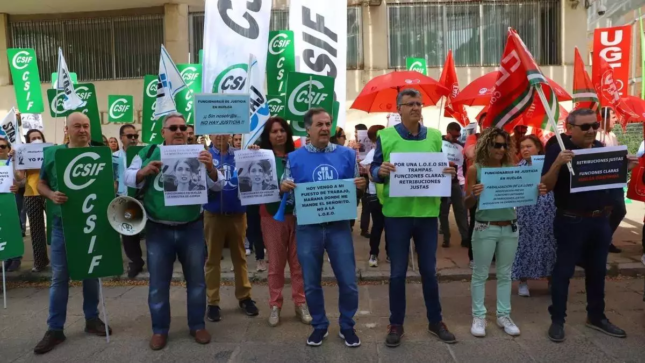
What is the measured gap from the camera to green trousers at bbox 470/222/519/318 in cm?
446

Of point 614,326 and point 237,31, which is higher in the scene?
point 237,31

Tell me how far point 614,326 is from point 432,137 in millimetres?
2329

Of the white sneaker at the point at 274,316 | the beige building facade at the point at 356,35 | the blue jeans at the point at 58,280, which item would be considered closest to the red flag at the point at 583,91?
the white sneaker at the point at 274,316

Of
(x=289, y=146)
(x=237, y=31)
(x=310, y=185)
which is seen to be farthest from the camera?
(x=237, y=31)

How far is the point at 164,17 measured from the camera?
48.4ft

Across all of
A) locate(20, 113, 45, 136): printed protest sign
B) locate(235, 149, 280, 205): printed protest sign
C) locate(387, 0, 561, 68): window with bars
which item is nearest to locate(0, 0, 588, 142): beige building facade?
locate(387, 0, 561, 68): window with bars

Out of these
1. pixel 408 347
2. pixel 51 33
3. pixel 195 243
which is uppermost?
pixel 51 33

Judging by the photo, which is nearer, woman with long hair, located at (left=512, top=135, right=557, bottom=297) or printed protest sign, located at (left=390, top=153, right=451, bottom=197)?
printed protest sign, located at (left=390, top=153, right=451, bottom=197)

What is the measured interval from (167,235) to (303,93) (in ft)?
8.56

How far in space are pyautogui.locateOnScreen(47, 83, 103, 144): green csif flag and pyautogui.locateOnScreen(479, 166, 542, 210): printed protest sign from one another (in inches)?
147

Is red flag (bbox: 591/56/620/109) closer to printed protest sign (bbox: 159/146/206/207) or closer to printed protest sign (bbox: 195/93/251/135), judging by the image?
printed protest sign (bbox: 195/93/251/135)

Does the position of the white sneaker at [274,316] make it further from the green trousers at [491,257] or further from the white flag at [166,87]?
the white flag at [166,87]

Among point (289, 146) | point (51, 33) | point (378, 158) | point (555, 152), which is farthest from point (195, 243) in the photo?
point (51, 33)

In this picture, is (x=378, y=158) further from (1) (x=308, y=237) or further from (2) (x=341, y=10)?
(2) (x=341, y=10)
